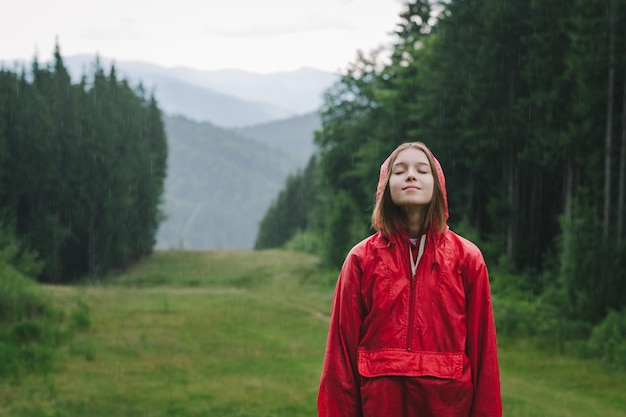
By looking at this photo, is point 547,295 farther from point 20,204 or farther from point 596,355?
point 20,204

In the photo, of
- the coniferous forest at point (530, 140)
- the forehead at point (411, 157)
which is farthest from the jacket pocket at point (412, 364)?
the coniferous forest at point (530, 140)

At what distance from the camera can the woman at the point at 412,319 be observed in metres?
3.92

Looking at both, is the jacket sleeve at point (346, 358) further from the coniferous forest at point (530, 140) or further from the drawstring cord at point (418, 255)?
the coniferous forest at point (530, 140)

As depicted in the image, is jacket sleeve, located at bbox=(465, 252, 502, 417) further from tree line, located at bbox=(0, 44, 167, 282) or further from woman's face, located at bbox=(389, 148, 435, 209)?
tree line, located at bbox=(0, 44, 167, 282)

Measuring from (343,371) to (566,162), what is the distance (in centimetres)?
2467

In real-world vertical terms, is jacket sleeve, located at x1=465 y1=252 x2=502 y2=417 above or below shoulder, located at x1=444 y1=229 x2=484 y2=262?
below

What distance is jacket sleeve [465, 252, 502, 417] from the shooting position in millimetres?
3979

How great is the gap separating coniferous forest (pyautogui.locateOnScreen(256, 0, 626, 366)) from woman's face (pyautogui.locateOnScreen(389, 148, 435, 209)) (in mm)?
13661

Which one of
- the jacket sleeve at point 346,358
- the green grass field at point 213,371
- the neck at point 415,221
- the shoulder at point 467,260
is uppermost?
the neck at point 415,221

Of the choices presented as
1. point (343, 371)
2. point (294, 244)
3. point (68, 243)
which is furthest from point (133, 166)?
point (343, 371)

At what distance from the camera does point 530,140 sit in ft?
86.5

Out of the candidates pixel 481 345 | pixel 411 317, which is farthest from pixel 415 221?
pixel 481 345

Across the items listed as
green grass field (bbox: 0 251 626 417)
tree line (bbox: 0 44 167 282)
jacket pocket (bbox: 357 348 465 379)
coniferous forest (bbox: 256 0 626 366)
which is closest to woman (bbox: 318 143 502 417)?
jacket pocket (bbox: 357 348 465 379)

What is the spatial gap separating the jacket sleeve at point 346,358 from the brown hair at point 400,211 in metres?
0.24
